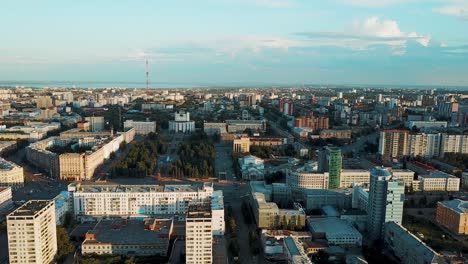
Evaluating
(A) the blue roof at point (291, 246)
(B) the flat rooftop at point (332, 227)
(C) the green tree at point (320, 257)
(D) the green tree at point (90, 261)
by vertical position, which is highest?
(A) the blue roof at point (291, 246)

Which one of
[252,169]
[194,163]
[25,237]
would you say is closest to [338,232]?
[252,169]

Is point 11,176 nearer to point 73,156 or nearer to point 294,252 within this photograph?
point 73,156

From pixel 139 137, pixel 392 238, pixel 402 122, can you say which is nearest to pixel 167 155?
pixel 139 137

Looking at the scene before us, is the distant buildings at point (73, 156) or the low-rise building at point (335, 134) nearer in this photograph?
the distant buildings at point (73, 156)

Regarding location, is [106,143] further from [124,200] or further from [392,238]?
[392,238]

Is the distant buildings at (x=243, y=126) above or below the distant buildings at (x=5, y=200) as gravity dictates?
above

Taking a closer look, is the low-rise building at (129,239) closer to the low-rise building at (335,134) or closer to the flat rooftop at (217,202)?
the flat rooftop at (217,202)

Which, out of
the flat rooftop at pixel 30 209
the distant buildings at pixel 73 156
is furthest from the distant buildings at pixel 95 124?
the flat rooftop at pixel 30 209
